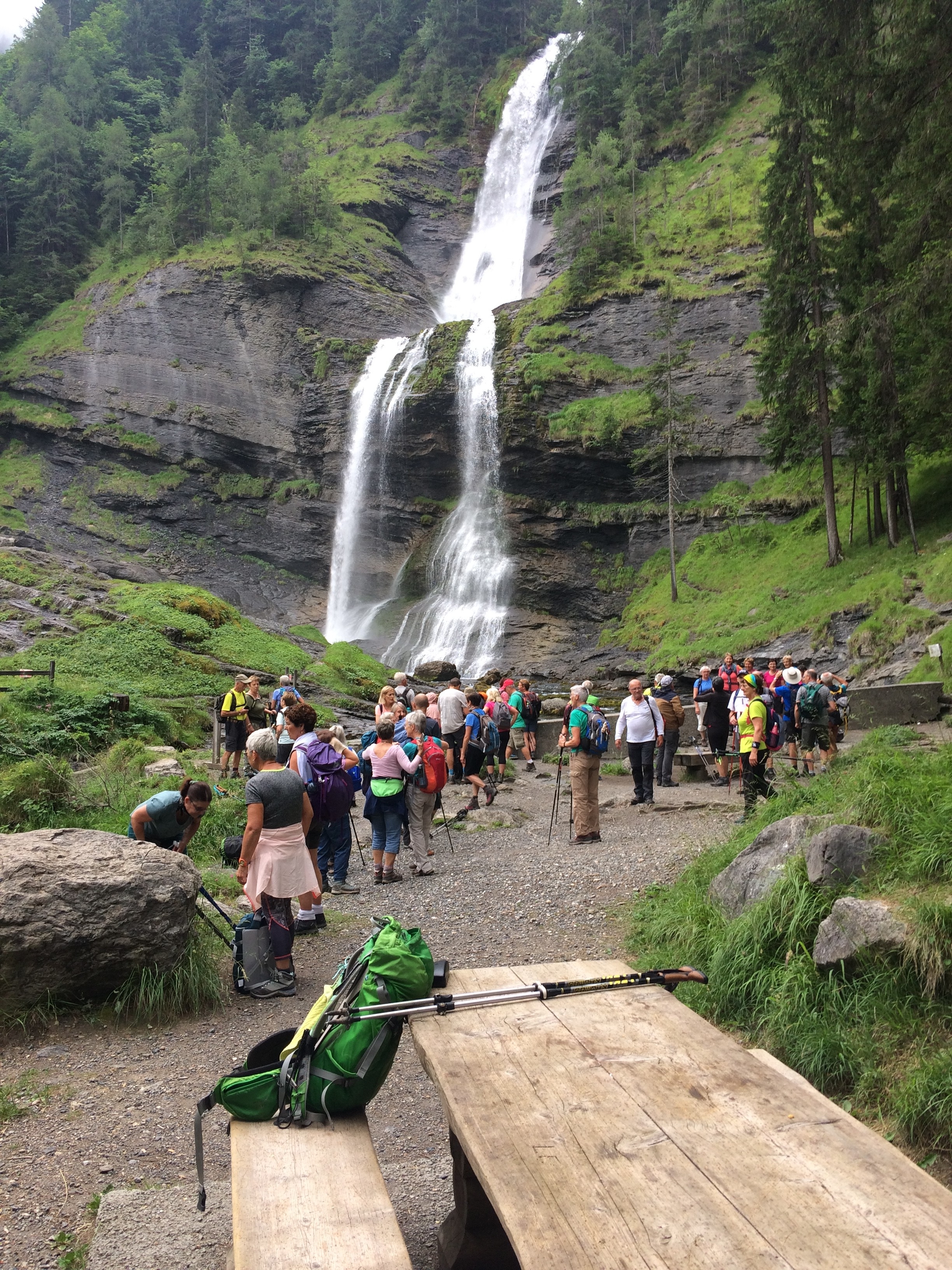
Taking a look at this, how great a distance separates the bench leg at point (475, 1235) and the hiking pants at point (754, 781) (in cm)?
646

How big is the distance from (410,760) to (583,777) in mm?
2416

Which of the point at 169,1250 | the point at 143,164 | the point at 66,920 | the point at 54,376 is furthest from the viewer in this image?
the point at 143,164

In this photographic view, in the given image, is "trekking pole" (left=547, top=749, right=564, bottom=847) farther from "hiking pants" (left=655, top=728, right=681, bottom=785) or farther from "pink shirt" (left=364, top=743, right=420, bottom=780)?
"hiking pants" (left=655, top=728, right=681, bottom=785)

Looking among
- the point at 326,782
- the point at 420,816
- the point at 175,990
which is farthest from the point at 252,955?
the point at 420,816

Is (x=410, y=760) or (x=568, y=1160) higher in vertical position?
(x=410, y=760)

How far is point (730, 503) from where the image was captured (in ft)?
123

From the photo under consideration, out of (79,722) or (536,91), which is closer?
(79,722)

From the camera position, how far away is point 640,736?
42.4 feet

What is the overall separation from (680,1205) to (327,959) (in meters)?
5.44

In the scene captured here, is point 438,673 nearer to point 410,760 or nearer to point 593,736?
point 593,736

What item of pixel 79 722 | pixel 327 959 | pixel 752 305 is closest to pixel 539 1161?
pixel 327 959

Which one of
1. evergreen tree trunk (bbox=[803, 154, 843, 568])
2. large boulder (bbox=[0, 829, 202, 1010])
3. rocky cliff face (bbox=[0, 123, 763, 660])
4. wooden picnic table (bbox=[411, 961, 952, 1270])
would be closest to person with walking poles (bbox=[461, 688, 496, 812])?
large boulder (bbox=[0, 829, 202, 1010])

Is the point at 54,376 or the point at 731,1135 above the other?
the point at 54,376

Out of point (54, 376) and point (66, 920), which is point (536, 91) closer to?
point (54, 376)
